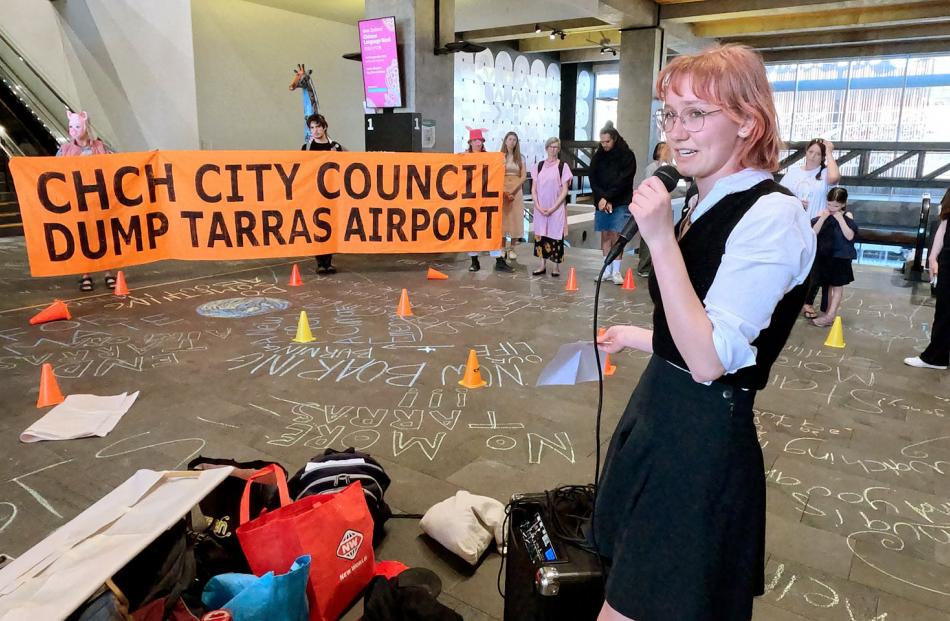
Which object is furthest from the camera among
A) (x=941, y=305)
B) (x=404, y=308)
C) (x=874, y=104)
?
(x=874, y=104)

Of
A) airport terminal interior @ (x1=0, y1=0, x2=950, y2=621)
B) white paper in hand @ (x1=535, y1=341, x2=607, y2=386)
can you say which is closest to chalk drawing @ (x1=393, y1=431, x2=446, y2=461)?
airport terminal interior @ (x1=0, y1=0, x2=950, y2=621)

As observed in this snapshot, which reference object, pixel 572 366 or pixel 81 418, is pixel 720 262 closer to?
pixel 572 366

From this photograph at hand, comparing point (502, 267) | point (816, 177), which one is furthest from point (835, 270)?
point (502, 267)

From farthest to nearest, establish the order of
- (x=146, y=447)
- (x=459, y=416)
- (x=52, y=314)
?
(x=52, y=314), (x=459, y=416), (x=146, y=447)

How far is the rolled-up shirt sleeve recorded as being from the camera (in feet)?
3.90

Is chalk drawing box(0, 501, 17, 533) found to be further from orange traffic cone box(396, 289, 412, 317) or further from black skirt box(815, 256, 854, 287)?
black skirt box(815, 256, 854, 287)

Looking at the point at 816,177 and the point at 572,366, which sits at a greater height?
the point at 816,177

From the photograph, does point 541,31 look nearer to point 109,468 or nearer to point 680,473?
point 109,468

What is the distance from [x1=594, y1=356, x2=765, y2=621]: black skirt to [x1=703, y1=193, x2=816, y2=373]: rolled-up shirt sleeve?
6.3 inches

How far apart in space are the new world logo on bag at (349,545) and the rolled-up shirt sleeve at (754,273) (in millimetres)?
1544

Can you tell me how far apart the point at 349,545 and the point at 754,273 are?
1695 mm

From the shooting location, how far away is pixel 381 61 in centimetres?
994

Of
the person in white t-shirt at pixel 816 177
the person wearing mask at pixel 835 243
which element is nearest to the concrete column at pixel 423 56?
the person in white t-shirt at pixel 816 177

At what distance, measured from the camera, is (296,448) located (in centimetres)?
356
